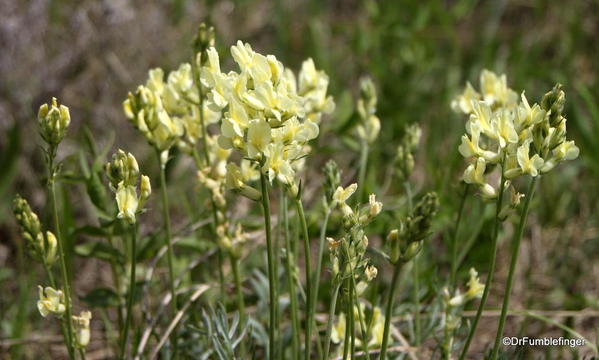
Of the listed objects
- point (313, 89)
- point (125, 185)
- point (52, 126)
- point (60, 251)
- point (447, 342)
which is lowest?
point (447, 342)

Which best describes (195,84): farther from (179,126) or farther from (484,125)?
(484,125)

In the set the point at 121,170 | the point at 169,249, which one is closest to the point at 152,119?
the point at 121,170

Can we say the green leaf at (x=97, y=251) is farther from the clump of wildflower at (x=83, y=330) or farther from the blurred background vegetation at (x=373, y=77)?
the clump of wildflower at (x=83, y=330)

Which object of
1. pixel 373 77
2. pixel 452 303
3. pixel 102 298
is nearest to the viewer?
pixel 452 303

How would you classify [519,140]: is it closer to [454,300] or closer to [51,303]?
Answer: [454,300]

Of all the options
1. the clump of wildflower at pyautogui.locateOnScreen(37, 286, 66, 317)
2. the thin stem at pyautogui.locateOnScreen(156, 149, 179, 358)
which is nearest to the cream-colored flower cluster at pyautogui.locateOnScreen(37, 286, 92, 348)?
the clump of wildflower at pyautogui.locateOnScreen(37, 286, 66, 317)

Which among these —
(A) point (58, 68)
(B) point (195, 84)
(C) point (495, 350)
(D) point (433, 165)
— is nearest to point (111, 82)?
(A) point (58, 68)

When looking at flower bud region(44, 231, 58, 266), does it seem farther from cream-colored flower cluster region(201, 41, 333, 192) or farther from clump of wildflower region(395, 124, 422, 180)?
clump of wildflower region(395, 124, 422, 180)
